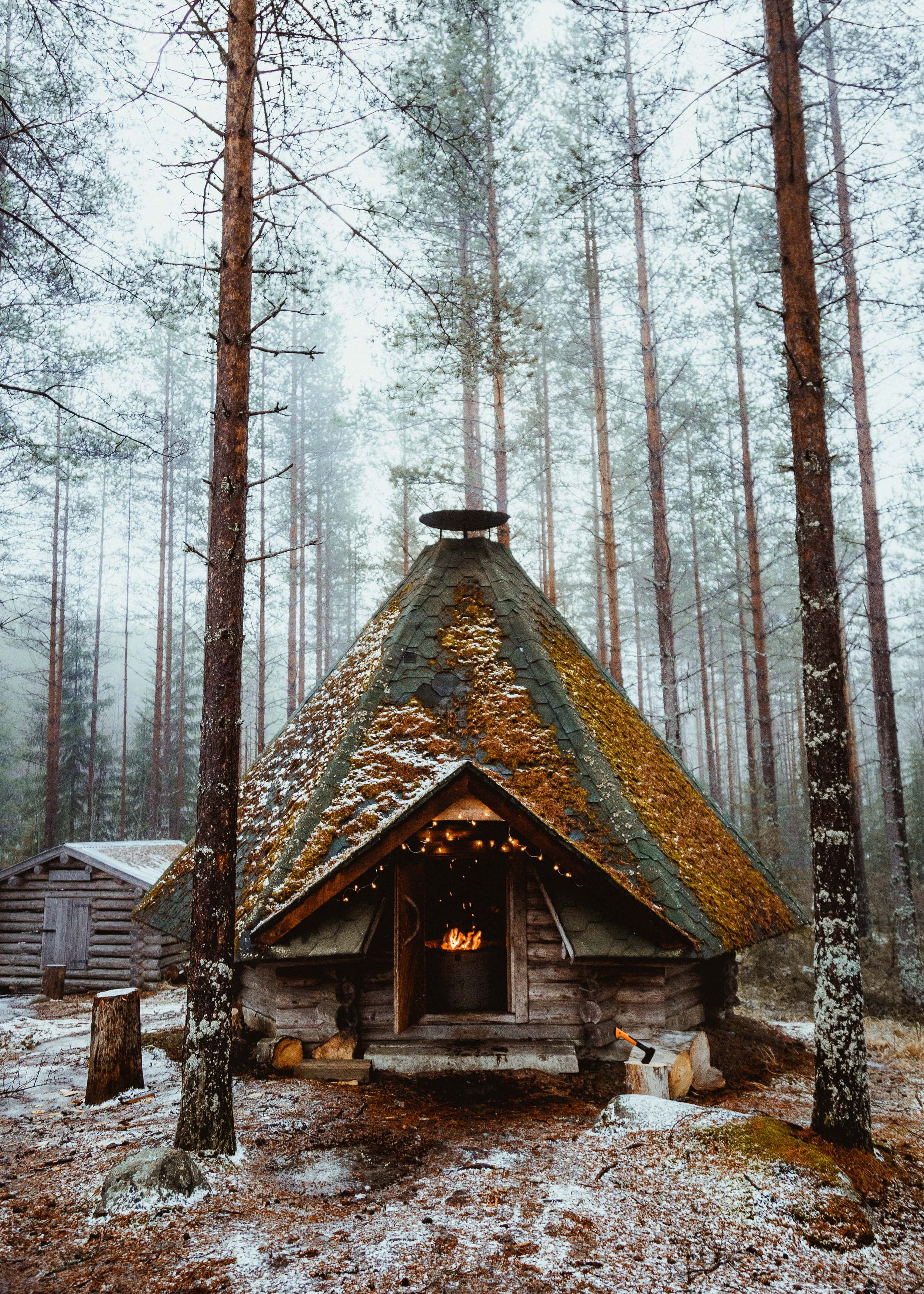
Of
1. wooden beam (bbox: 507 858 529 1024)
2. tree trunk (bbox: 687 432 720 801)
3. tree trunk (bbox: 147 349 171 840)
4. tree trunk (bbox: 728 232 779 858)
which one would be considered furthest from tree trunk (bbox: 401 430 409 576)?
wooden beam (bbox: 507 858 529 1024)

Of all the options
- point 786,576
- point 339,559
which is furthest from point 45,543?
point 786,576

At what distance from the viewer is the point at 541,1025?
6.55m

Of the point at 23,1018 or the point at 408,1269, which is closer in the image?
the point at 408,1269

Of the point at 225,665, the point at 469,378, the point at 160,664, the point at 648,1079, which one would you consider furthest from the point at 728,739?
the point at 225,665

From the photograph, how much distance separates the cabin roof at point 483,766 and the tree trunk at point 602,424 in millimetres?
4161

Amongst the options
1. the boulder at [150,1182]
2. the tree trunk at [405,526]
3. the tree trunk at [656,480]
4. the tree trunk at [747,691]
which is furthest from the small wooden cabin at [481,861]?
the tree trunk at [405,526]

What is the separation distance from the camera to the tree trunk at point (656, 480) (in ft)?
40.3

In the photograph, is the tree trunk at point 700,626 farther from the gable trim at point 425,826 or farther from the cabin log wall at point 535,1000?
the gable trim at point 425,826

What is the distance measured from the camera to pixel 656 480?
42.2 ft

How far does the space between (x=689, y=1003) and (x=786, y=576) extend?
2492cm

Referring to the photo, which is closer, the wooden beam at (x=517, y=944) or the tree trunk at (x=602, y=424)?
the wooden beam at (x=517, y=944)

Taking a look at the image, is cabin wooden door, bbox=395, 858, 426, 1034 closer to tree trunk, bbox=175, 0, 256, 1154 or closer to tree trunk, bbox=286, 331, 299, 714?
tree trunk, bbox=175, 0, 256, 1154

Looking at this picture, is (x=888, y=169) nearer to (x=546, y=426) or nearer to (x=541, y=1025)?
(x=546, y=426)

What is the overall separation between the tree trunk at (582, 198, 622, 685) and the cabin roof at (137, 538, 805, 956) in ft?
13.7
